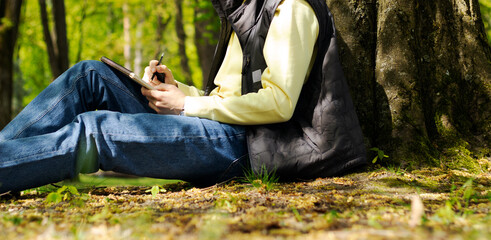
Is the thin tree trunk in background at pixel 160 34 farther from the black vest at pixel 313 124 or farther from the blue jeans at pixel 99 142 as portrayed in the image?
the black vest at pixel 313 124

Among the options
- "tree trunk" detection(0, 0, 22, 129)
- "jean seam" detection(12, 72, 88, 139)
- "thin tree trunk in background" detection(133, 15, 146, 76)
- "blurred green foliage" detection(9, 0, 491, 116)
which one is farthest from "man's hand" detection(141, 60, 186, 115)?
"thin tree trunk in background" detection(133, 15, 146, 76)

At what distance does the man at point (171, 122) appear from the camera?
2207mm

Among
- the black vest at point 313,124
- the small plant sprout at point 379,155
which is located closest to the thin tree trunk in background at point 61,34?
the black vest at point 313,124

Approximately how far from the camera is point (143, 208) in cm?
204

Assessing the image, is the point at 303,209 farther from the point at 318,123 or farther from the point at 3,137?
the point at 3,137

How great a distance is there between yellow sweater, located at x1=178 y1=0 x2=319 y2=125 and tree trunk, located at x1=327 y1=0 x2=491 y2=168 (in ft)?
1.88

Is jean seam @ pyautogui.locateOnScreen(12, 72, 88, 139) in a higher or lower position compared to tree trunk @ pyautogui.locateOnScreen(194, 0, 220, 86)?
lower

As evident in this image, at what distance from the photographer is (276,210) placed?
5.95ft

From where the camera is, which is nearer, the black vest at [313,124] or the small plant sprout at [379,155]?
the black vest at [313,124]

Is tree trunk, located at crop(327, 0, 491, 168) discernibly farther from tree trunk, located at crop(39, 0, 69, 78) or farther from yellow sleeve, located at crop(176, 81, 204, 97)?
tree trunk, located at crop(39, 0, 69, 78)

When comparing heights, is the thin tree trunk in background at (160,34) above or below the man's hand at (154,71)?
above

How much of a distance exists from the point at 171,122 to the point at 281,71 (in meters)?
0.71

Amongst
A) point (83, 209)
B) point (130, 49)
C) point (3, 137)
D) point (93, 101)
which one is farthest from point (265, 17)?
point (130, 49)

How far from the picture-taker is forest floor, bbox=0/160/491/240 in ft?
4.40
